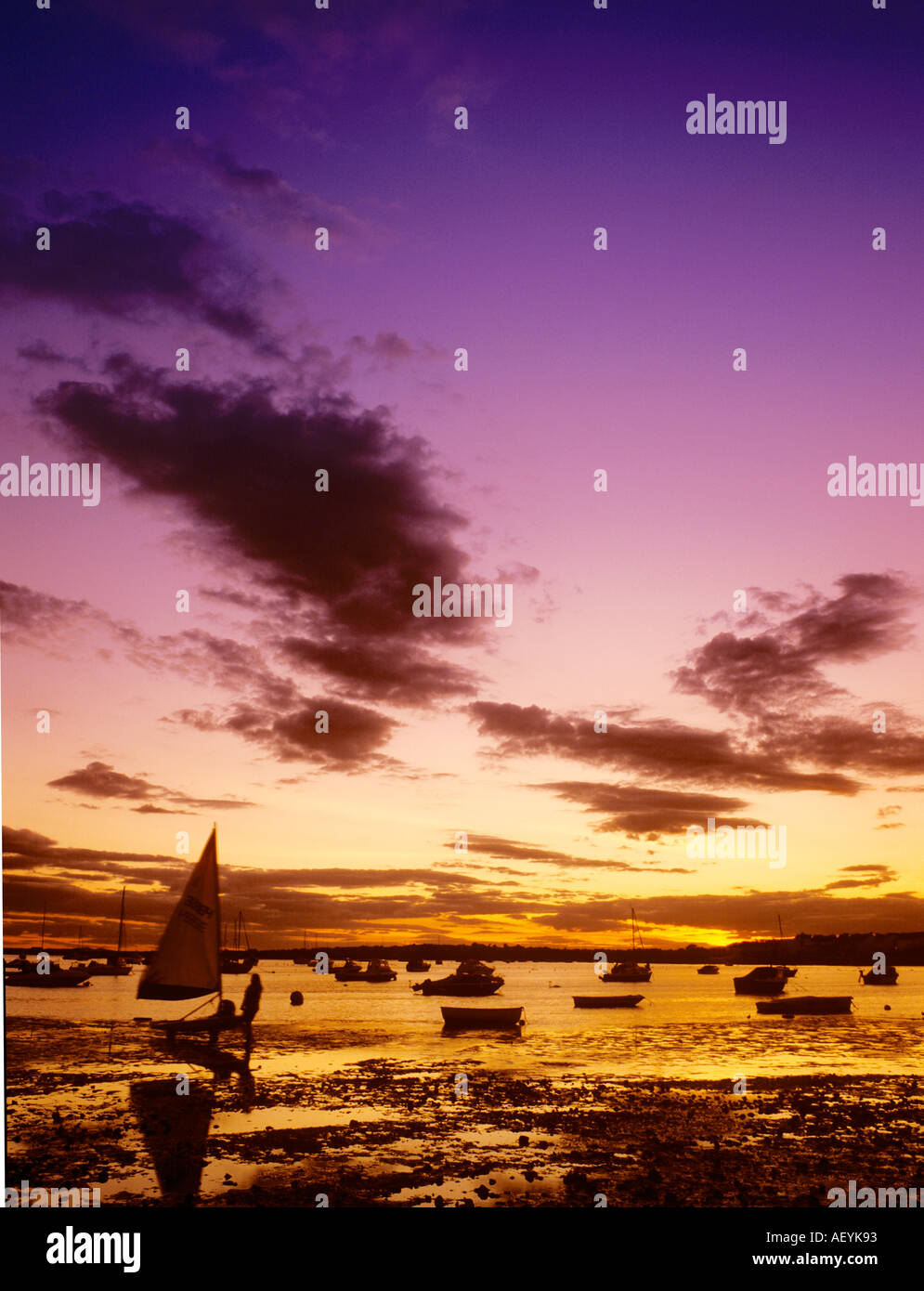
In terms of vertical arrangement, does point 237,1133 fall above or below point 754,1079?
above

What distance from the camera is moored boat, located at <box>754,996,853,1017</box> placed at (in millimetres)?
87938

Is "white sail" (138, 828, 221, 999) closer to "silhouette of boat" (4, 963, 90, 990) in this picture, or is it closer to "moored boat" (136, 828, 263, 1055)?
"moored boat" (136, 828, 263, 1055)

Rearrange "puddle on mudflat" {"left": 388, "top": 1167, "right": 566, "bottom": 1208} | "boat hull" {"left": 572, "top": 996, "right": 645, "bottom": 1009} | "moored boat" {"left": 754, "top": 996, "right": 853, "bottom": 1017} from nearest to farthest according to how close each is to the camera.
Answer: "puddle on mudflat" {"left": 388, "top": 1167, "right": 566, "bottom": 1208} → "moored boat" {"left": 754, "top": 996, "right": 853, "bottom": 1017} → "boat hull" {"left": 572, "top": 996, "right": 645, "bottom": 1009}

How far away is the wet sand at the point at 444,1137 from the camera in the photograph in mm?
18953

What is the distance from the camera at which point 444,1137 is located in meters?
24.6

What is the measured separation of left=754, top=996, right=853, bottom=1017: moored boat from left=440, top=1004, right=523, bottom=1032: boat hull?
31727 mm

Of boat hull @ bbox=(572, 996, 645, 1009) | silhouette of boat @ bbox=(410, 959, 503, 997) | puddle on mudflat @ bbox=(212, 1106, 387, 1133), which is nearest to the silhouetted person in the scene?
puddle on mudflat @ bbox=(212, 1106, 387, 1133)

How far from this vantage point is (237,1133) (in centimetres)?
2456

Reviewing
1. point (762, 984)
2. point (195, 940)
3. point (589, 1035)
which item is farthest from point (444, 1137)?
point (762, 984)

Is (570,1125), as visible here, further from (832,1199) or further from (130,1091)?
(130,1091)

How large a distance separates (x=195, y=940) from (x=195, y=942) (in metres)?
0.09

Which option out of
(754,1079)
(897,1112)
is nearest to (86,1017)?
(754,1079)
